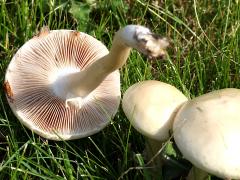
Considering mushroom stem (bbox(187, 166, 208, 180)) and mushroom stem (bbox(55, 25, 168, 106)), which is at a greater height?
mushroom stem (bbox(55, 25, 168, 106))

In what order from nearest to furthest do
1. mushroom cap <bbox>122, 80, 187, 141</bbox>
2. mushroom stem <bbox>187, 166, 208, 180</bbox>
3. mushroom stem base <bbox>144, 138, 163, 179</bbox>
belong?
mushroom cap <bbox>122, 80, 187, 141</bbox> < mushroom stem <bbox>187, 166, 208, 180</bbox> < mushroom stem base <bbox>144, 138, 163, 179</bbox>

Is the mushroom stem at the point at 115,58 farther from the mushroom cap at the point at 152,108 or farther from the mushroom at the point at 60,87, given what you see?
the mushroom cap at the point at 152,108

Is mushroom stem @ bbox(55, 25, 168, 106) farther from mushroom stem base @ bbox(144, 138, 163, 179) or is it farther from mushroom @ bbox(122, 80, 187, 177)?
mushroom stem base @ bbox(144, 138, 163, 179)

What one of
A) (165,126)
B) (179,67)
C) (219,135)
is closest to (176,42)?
(179,67)

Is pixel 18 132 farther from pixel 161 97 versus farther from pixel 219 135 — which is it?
pixel 219 135

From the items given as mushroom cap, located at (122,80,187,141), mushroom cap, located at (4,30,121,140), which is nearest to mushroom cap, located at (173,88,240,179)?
mushroom cap, located at (122,80,187,141)

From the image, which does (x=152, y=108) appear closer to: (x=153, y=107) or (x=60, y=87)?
(x=153, y=107)

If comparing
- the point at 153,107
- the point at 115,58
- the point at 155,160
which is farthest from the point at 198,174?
the point at 115,58
